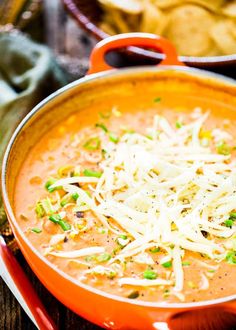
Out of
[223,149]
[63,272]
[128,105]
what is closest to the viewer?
[63,272]

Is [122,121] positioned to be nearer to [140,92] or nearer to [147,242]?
[140,92]

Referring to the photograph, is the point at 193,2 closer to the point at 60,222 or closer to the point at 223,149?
the point at 223,149

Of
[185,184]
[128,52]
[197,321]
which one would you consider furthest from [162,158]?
[128,52]

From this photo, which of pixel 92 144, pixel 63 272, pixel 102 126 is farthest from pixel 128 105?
pixel 63 272

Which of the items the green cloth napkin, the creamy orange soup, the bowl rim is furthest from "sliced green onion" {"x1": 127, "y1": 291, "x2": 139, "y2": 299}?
the bowl rim

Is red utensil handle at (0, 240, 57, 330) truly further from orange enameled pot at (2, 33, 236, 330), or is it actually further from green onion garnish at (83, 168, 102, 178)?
green onion garnish at (83, 168, 102, 178)

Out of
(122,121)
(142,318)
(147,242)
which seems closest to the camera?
(142,318)
